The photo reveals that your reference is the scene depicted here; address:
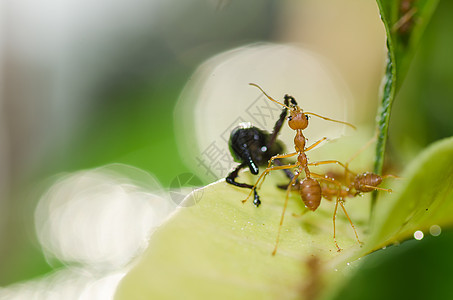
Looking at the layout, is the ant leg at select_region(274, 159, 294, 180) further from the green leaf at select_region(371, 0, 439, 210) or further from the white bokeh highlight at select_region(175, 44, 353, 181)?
the green leaf at select_region(371, 0, 439, 210)

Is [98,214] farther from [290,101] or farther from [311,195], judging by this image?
[311,195]

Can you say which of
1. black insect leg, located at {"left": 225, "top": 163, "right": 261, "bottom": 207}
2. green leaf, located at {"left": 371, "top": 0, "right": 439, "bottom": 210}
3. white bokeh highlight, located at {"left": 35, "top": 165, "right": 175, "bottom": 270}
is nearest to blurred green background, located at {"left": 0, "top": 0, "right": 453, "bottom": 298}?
white bokeh highlight, located at {"left": 35, "top": 165, "right": 175, "bottom": 270}

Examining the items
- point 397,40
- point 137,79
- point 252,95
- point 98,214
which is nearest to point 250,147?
point 252,95

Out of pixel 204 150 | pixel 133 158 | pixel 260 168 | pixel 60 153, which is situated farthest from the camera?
pixel 60 153

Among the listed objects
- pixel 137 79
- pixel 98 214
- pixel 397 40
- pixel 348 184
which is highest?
pixel 397 40

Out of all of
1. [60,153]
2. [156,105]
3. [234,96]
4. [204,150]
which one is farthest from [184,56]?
[204,150]

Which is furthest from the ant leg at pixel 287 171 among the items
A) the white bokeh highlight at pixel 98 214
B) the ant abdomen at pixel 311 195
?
the white bokeh highlight at pixel 98 214

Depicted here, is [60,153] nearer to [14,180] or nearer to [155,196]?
[14,180]
